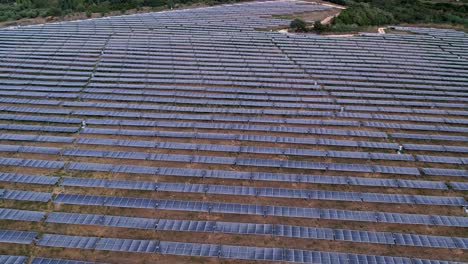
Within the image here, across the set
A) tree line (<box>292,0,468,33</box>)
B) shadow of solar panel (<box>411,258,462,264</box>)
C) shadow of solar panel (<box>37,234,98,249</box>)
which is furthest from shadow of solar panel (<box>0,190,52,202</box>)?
tree line (<box>292,0,468,33</box>)

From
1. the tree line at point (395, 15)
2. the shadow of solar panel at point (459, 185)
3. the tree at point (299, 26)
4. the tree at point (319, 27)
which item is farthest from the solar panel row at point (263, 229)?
the tree line at point (395, 15)

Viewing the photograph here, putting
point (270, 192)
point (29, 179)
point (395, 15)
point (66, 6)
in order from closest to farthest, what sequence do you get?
1. point (270, 192)
2. point (29, 179)
3. point (395, 15)
4. point (66, 6)

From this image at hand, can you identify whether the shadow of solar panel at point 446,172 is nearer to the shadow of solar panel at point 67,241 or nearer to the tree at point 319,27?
the shadow of solar panel at point 67,241

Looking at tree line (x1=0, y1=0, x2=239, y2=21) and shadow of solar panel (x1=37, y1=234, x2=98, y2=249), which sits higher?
tree line (x1=0, y1=0, x2=239, y2=21)

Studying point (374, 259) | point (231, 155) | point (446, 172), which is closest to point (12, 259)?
point (231, 155)

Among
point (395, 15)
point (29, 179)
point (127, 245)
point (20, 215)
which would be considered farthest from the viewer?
point (395, 15)

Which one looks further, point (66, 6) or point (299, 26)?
point (66, 6)

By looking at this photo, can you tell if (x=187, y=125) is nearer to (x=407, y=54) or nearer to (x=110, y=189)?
(x=110, y=189)

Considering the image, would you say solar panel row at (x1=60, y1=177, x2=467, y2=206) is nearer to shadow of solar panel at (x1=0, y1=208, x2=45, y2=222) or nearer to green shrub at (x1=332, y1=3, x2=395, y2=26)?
shadow of solar panel at (x1=0, y1=208, x2=45, y2=222)

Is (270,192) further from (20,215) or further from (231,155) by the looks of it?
(20,215)
